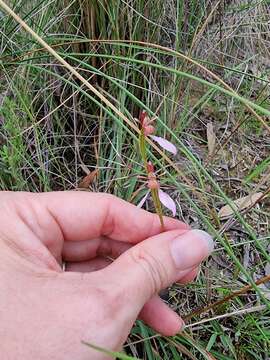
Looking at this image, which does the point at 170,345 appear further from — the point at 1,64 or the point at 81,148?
the point at 1,64

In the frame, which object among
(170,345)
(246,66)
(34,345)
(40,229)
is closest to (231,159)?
(246,66)

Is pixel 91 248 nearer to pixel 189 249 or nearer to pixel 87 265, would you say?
pixel 87 265

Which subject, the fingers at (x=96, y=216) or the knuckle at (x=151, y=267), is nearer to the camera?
the knuckle at (x=151, y=267)

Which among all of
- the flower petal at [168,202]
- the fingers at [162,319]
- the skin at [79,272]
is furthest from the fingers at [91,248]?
the flower petal at [168,202]

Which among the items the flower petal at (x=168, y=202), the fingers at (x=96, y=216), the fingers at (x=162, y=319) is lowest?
the fingers at (x=162, y=319)

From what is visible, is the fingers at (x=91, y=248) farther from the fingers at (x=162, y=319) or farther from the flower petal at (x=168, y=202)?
the flower petal at (x=168, y=202)

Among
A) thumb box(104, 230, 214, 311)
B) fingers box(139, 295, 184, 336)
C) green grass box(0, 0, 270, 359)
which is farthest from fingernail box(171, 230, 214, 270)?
green grass box(0, 0, 270, 359)
